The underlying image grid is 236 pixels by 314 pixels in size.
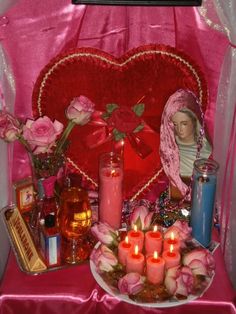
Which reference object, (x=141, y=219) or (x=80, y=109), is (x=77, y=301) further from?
(x=80, y=109)

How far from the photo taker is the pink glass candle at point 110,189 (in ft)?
5.09

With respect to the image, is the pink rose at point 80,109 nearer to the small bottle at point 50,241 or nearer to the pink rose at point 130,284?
the small bottle at point 50,241

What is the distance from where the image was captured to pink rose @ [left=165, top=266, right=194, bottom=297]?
1326mm

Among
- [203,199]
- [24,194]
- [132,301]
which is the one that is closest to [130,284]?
[132,301]

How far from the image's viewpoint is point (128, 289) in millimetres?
1329

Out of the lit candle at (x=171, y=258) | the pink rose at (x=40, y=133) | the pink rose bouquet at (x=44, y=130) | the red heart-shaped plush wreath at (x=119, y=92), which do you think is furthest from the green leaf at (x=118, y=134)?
the lit candle at (x=171, y=258)

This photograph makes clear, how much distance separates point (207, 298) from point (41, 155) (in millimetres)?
633

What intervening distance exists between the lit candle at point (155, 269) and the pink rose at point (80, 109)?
46cm

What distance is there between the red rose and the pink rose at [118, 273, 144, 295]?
49 cm

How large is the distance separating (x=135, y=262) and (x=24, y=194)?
45 centimetres

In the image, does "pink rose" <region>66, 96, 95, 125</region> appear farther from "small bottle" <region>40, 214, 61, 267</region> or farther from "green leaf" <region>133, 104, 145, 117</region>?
"small bottle" <region>40, 214, 61, 267</region>

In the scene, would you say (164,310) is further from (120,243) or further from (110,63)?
(110,63)

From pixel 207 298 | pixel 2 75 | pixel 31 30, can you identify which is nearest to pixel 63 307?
pixel 207 298

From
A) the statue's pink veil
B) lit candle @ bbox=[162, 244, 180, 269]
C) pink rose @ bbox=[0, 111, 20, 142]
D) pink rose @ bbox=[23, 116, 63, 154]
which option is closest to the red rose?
the statue's pink veil
